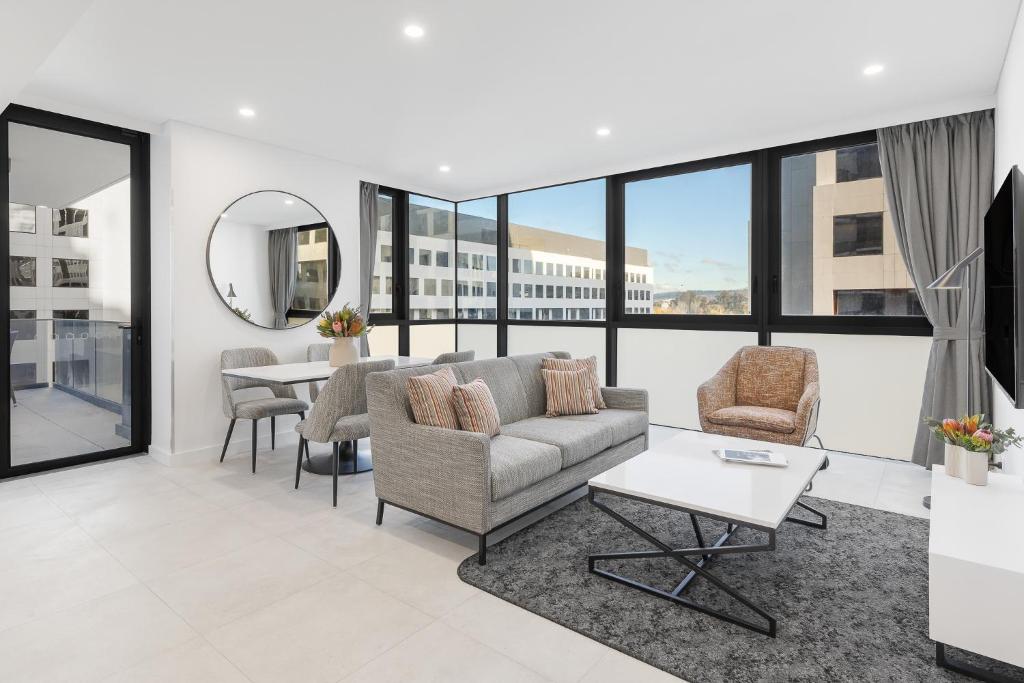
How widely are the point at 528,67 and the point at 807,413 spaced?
9.29 ft

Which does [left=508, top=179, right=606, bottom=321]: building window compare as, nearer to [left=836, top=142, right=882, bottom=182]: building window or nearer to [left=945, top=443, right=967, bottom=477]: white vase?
[left=836, top=142, right=882, bottom=182]: building window

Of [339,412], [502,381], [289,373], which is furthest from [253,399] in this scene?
[502,381]

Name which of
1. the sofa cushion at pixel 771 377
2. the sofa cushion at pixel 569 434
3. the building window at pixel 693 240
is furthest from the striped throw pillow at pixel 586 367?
the building window at pixel 693 240

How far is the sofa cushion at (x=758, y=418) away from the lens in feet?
11.9

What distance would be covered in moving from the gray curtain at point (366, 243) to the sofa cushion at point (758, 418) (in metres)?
3.57

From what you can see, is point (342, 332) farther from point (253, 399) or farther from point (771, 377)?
point (771, 377)

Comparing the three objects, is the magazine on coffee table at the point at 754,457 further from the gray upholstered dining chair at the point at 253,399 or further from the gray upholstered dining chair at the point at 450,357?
the gray upholstered dining chair at the point at 253,399

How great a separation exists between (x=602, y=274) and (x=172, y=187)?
403 centimetres

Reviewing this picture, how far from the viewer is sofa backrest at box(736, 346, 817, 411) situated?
13.6 ft

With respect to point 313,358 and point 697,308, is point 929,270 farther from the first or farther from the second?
point 313,358

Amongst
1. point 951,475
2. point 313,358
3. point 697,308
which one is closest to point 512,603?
point 951,475

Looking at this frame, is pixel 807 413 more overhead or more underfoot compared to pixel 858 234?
more underfoot

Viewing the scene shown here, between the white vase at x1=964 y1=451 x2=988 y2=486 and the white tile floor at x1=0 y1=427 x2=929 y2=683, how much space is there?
1.10 m

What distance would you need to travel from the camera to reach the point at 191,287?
436 cm
